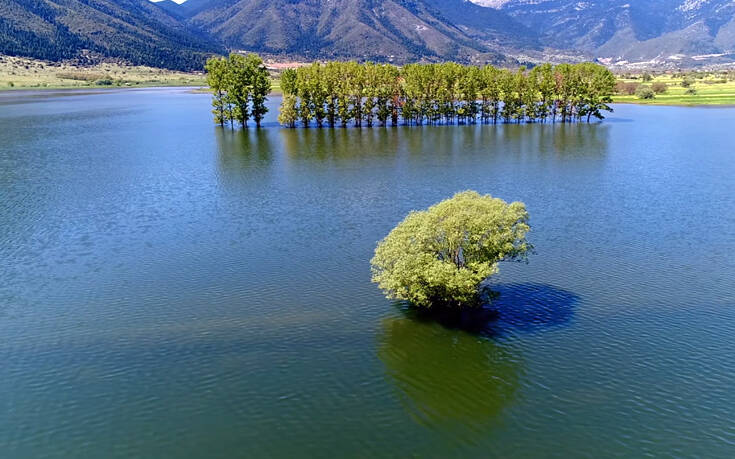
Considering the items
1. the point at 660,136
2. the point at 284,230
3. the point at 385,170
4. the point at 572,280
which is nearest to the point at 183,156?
the point at 385,170

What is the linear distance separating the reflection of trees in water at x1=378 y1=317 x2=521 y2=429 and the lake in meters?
0.11

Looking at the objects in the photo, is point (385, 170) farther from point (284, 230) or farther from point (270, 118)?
point (270, 118)

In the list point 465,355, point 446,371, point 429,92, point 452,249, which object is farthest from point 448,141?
point 446,371

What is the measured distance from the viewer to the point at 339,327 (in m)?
32.5

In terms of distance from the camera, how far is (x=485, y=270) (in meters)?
30.8

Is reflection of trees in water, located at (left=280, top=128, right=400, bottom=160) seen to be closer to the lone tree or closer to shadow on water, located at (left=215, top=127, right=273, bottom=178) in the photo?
shadow on water, located at (left=215, top=127, right=273, bottom=178)

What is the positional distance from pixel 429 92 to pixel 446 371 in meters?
102

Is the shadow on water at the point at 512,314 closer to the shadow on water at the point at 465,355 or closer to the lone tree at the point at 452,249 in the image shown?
the shadow on water at the point at 465,355

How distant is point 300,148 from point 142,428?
7241 cm

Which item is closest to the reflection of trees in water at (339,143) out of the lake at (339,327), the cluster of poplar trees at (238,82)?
the cluster of poplar trees at (238,82)

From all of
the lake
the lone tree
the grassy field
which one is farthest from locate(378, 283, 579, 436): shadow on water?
the grassy field

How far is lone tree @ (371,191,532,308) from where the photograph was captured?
102 feet

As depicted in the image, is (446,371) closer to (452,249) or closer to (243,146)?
(452,249)

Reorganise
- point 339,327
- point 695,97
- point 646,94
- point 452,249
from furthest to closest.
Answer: point 646,94 < point 695,97 < point 339,327 < point 452,249
